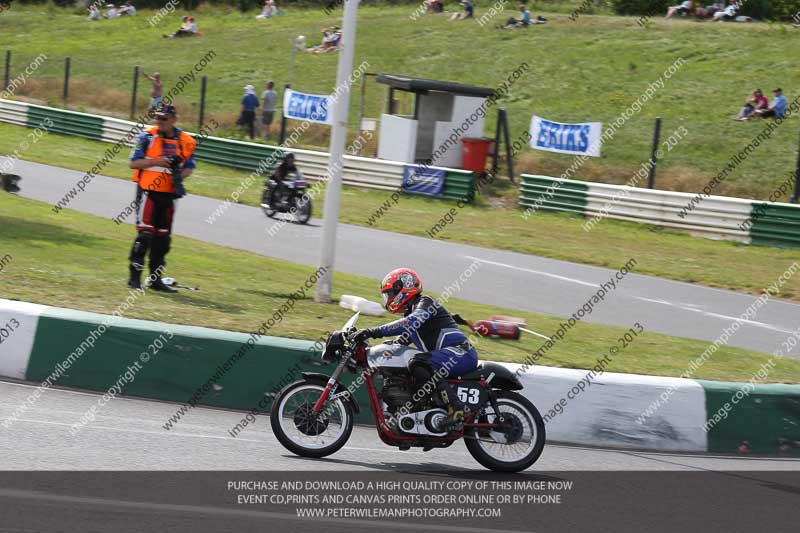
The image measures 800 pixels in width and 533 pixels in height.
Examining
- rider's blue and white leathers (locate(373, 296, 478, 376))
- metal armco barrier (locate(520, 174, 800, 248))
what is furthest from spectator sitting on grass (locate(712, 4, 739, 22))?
rider's blue and white leathers (locate(373, 296, 478, 376))

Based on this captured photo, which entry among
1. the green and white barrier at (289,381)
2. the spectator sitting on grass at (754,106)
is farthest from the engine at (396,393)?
the spectator sitting on grass at (754,106)

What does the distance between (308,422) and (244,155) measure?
23.1 meters

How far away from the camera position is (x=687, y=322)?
15.2 m

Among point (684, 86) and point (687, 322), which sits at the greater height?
point (684, 86)

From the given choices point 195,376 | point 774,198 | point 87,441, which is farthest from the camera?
point 774,198

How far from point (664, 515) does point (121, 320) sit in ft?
16.4

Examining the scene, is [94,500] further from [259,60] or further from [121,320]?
[259,60]

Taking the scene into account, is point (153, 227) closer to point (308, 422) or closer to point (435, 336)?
point (308, 422)

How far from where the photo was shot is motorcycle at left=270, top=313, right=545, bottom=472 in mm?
7758

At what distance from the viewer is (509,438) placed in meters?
7.82

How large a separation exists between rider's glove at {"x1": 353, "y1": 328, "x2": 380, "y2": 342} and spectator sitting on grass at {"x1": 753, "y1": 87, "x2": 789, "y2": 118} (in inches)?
1060

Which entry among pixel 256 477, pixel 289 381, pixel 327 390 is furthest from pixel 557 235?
pixel 256 477

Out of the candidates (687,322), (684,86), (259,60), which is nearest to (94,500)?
(687,322)

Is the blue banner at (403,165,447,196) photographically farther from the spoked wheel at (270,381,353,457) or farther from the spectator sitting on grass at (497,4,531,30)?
the spectator sitting on grass at (497,4,531,30)
